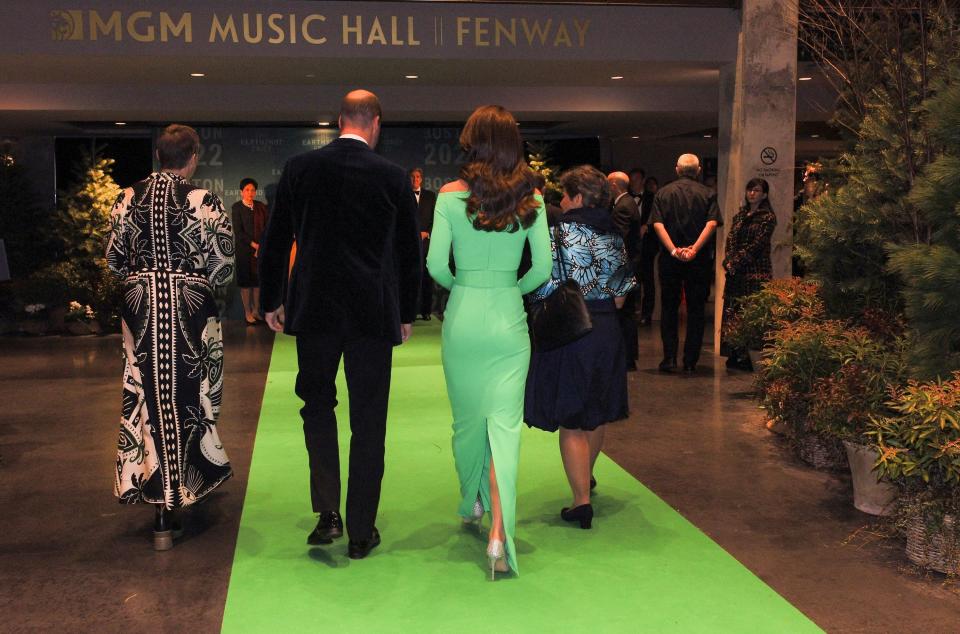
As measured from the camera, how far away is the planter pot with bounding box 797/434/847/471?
17.1ft

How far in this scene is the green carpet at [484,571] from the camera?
3.35 metres

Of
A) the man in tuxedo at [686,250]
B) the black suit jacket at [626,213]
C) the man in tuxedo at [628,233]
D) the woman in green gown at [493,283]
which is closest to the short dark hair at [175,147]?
the woman in green gown at [493,283]

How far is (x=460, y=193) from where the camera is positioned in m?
3.69

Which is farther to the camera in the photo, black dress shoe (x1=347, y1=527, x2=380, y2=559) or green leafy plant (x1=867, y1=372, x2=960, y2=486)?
black dress shoe (x1=347, y1=527, x2=380, y2=559)

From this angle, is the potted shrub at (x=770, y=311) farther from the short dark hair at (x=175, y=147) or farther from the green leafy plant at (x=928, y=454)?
the short dark hair at (x=175, y=147)

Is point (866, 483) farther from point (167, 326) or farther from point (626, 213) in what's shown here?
point (626, 213)

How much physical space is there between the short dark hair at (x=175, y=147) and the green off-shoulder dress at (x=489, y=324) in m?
1.06

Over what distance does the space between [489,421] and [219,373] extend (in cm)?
116

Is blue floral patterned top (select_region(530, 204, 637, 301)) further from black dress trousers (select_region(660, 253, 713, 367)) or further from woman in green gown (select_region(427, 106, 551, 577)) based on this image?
black dress trousers (select_region(660, 253, 713, 367))

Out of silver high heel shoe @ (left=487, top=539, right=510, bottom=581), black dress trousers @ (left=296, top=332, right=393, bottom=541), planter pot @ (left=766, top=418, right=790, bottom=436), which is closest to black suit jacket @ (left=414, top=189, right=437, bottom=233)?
planter pot @ (left=766, top=418, right=790, bottom=436)

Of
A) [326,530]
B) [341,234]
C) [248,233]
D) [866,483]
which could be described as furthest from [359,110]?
[248,233]

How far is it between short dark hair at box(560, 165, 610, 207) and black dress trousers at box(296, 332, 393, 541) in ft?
3.40

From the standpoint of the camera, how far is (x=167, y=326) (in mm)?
3982

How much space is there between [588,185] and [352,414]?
4.29 feet
